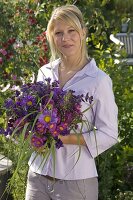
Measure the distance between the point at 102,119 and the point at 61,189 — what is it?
0.37m

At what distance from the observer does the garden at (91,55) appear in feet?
11.9

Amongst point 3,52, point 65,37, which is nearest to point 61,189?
point 65,37

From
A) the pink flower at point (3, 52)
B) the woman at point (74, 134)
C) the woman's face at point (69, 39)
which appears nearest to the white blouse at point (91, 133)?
the woman at point (74, 134)

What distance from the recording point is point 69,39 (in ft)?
8.16

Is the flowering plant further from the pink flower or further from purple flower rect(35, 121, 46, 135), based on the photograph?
the pink flower

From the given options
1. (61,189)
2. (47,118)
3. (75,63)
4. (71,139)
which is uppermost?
(75,63)

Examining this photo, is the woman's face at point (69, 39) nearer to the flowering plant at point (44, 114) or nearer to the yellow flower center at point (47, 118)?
the flowering plant at point (44, 114)

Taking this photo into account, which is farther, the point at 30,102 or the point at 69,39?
the point at 69,39

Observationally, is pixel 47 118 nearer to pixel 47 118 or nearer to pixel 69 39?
pixel 47 118

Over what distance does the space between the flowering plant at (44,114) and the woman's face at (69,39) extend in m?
0.28

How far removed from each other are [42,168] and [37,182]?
0.29 ft

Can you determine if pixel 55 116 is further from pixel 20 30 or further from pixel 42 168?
pixel 20 30

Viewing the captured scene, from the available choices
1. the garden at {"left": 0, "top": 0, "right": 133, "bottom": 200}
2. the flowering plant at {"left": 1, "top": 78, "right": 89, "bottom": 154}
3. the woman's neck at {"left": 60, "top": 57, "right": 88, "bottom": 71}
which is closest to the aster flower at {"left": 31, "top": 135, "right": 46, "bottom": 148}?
the flowering plant at {"left": 1, "top": 78, "right": 89, "bottom": 154}

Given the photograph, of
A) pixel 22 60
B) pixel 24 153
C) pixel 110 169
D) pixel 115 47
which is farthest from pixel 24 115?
pixel 22 60
